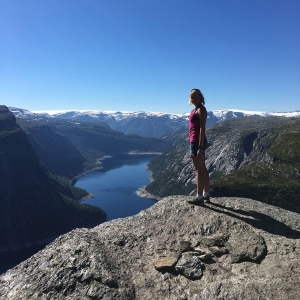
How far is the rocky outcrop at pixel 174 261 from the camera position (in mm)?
7699

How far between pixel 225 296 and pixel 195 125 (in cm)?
661

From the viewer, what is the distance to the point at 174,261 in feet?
29.0

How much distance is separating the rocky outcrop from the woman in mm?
1108

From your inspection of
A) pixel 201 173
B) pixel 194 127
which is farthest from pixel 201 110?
pixel 201 173

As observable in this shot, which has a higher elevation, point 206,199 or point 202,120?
point 202,120

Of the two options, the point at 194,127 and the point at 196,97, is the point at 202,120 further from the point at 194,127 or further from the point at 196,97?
the point at 196,97

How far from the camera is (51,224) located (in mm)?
196625

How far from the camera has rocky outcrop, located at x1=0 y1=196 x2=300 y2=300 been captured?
303 inches

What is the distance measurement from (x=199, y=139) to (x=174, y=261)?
16.6 ft

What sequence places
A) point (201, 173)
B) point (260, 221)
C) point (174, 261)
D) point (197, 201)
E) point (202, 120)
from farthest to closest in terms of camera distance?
point (197, 201) < point (201, 173) < point (202, 120) < point (260, 221) < point (174, 261)

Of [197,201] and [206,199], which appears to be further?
[206,199]

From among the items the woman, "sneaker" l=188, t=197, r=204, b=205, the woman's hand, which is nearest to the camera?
the woman

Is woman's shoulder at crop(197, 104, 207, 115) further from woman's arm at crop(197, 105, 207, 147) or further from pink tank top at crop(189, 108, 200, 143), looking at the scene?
pink tank top at crop(189, 108, 200, 143)

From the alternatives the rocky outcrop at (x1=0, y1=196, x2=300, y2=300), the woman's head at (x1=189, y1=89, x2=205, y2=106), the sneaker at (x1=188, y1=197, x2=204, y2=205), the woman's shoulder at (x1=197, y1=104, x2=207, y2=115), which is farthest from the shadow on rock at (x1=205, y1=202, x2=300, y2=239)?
the woman's head at (x1=189, y1=89, x2=205, y2=106)
